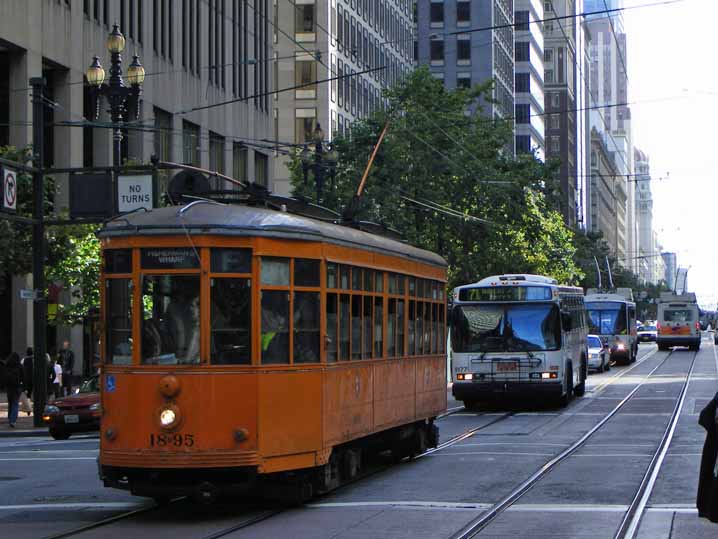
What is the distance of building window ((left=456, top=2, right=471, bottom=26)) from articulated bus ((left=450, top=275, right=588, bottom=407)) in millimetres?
86016

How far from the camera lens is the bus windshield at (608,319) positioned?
197 feet

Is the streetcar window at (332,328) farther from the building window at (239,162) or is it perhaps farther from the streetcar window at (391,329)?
the building window at (239,162)

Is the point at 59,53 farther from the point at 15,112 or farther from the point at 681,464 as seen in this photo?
the point at 681,464

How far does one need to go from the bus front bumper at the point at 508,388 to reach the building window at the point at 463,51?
280ft

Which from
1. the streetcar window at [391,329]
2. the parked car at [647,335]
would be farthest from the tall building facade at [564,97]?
the streetcar window at [391,329]

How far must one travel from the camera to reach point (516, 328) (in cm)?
2947

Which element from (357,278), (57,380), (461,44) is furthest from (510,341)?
(461,44)

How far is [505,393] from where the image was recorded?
2939 cm

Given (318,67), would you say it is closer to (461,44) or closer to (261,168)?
(261,168)

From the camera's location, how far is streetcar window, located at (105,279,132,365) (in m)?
13.4

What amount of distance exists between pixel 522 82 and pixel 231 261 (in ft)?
384

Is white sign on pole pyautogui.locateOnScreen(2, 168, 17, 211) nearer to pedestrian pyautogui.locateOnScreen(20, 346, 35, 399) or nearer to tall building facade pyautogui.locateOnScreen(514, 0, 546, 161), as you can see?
pedestrian pyautogui.locateOnScreen(20, 346, 35, 399)

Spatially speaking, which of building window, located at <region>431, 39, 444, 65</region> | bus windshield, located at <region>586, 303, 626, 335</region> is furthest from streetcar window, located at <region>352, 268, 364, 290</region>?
building window, located at <region>431, 39, 444, 65</region>

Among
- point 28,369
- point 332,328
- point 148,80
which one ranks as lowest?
point 28,369
